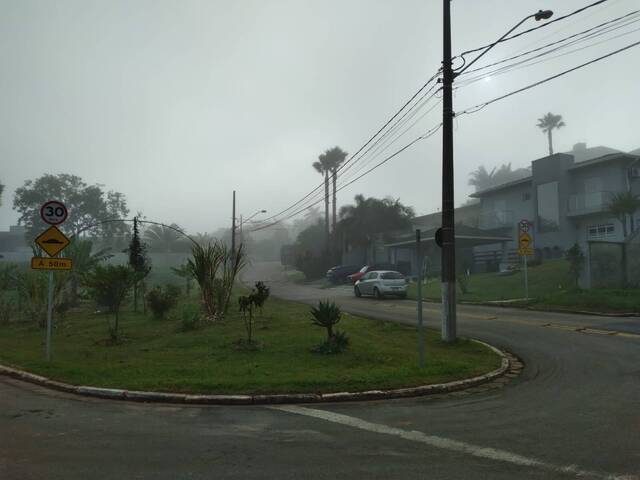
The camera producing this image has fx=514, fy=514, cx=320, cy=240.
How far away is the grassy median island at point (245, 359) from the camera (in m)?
8.12

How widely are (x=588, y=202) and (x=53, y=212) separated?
113ft

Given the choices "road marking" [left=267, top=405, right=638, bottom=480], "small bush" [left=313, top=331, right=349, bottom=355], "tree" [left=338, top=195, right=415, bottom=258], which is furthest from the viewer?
"tree" [left=338, top=195, right=415, bottom=258]

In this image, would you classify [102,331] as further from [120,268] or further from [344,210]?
[344,210]

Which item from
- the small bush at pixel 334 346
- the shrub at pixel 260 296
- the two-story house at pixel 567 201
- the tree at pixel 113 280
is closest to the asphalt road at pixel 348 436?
the small bush at pixel 334 346

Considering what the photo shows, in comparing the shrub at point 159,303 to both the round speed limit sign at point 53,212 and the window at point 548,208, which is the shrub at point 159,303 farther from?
the window at point 548,208

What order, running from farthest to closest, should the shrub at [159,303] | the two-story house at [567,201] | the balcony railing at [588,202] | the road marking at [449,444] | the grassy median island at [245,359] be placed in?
the two-story house at [567,201] < the balcony railing at [588,202] < the shrub at [159,303] < the grassy median island at [245,359] < the road marking at [449,444]

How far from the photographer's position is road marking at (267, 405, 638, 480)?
450 cm

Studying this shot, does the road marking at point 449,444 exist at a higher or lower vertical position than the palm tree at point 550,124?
lower

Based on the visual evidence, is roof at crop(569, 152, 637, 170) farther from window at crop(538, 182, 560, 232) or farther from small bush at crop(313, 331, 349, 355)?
small bush at crop(313, 331, 349, 355)

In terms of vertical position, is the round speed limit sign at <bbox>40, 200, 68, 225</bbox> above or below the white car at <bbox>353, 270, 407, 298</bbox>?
above

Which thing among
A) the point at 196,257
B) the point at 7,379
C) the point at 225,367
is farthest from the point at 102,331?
the point at 225,367

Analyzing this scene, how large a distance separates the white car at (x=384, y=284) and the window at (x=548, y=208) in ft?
56.2

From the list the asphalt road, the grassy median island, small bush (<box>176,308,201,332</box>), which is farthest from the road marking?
small bush (<box>176,308,201,332</box>)

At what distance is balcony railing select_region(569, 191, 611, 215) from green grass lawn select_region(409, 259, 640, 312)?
5.81 meters
